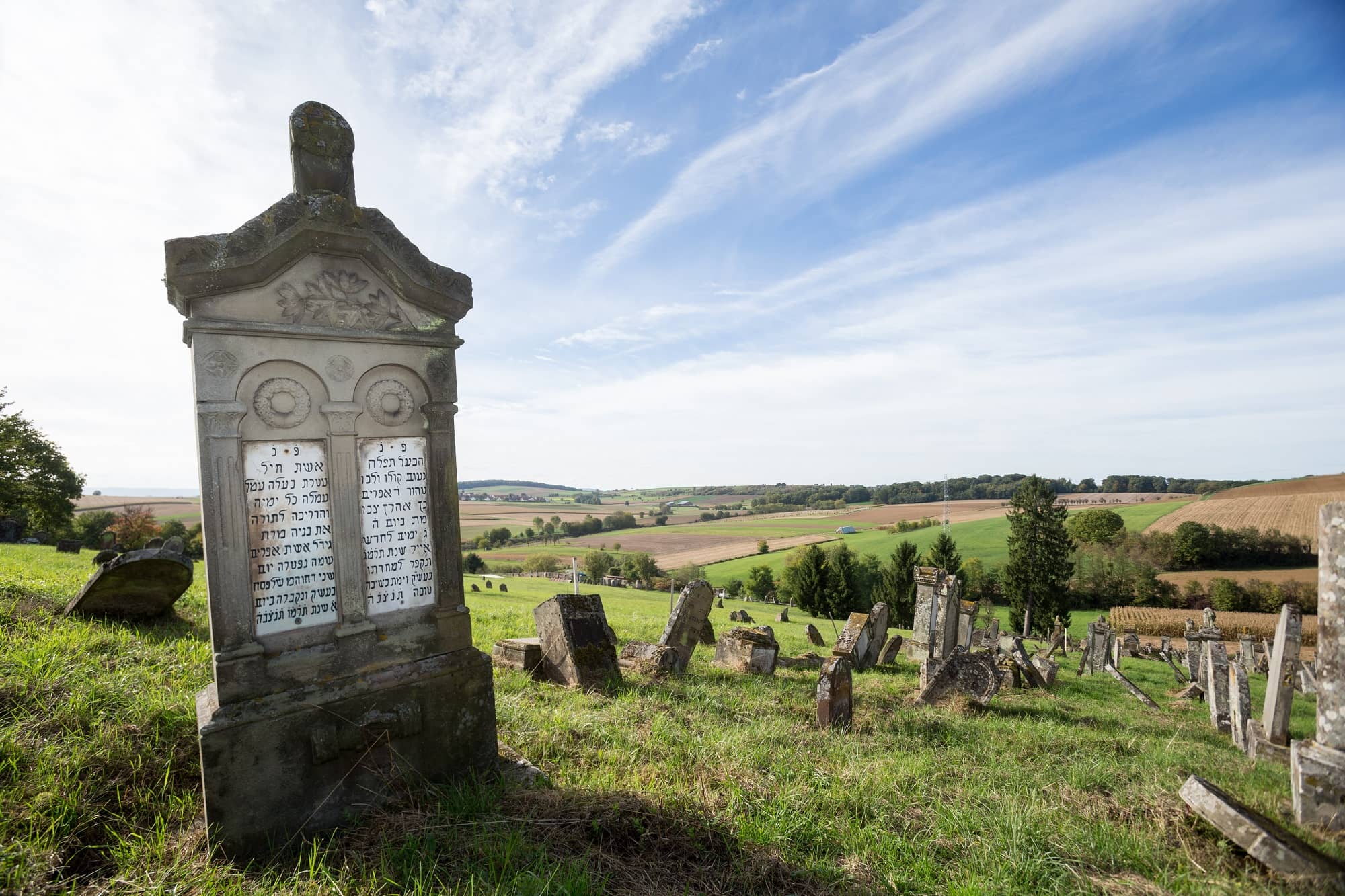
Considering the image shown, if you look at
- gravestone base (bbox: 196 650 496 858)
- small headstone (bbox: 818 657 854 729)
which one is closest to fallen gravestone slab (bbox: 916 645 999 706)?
small headstone (bbox: 818 657 854 729)

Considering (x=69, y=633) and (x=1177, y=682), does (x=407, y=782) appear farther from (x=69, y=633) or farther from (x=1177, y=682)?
(x=1177, y=682)

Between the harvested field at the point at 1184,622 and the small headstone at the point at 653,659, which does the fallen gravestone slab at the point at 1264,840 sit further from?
the harvested field at the point at 1184,622

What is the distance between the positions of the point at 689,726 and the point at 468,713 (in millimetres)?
1951

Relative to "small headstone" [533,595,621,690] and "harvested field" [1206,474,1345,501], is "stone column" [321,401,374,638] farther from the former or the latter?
"harvested field" [1206,474,1345,501]

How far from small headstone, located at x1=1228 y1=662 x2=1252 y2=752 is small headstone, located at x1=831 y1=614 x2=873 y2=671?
426 centimetres

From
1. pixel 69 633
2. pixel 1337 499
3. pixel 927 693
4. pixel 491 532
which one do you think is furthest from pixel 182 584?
pixel 491 532

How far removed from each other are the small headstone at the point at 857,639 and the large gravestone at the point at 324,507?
19.6ft

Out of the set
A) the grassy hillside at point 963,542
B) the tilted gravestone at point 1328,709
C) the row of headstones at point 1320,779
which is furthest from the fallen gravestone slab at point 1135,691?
the grassy hillside at point 963,542

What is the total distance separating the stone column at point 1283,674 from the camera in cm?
586

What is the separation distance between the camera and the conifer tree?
35.6m

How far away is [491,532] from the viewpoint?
53.8 metres

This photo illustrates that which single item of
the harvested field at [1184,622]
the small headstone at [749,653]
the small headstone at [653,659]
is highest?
the small headstone at [653,659]

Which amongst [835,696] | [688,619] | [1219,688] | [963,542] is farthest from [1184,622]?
[835,696]

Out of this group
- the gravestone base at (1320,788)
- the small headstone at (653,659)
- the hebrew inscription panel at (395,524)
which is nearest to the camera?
the gravestone base at (1320,788)
